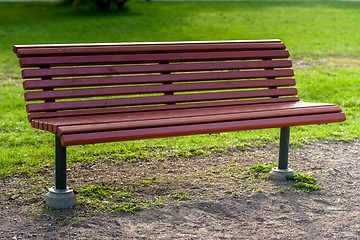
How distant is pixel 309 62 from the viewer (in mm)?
11586

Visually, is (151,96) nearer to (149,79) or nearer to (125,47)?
(149,79)

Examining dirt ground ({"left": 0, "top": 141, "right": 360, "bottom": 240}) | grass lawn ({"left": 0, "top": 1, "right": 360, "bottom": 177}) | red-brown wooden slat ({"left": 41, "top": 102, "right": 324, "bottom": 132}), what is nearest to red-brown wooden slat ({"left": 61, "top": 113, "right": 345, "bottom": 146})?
red-brown wooden slat ({"left": 41, "top": 102, "right": 324, "bottom": 132})

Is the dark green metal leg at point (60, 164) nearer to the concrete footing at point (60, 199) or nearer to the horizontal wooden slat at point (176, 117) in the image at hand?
the concrete footing at point (60, 199)

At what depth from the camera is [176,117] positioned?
5305 mm

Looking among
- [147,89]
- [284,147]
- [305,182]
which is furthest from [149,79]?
[305,182]

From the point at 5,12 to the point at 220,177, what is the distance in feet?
49.9

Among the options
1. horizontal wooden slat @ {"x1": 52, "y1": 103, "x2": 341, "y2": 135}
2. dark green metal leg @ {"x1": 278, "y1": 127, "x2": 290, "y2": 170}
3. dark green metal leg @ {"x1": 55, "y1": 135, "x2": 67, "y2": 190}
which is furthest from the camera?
dark green metal leg @ {"x1": 278, "y1": 127, "x2": 290, "y2": 170}

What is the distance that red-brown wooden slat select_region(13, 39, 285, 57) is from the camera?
17.5 ft

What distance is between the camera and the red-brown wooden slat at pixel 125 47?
17.5 feet

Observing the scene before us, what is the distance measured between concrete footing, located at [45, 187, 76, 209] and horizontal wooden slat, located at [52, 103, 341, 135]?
424 millimetres

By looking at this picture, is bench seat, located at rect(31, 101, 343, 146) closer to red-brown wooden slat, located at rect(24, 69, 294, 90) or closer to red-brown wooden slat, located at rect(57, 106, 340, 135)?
red-brown wooden slat, located at rect(57, 106, 340, 135)

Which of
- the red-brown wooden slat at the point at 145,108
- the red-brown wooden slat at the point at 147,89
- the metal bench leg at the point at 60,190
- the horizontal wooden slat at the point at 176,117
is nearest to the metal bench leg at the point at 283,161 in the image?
the horizontal wooden slat at the point at 176,117

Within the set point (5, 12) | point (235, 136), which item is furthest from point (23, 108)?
point (5, 12)

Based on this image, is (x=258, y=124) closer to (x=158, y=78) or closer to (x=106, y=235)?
(x=158, y=78)
